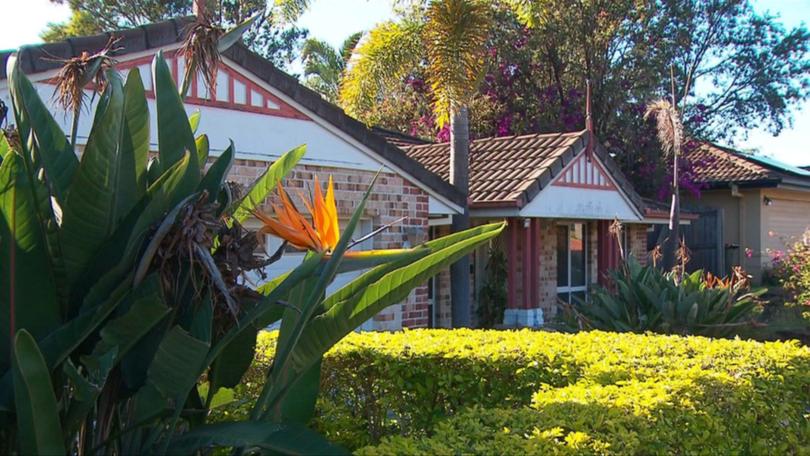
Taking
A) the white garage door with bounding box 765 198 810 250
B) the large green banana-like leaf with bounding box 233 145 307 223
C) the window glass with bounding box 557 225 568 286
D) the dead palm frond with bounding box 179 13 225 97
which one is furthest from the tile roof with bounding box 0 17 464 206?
the white garage door with bounding box 765 198 810 250

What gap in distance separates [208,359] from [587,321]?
8455mm

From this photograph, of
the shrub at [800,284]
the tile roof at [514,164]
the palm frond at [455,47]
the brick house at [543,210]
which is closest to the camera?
the palm frond at [455,47]

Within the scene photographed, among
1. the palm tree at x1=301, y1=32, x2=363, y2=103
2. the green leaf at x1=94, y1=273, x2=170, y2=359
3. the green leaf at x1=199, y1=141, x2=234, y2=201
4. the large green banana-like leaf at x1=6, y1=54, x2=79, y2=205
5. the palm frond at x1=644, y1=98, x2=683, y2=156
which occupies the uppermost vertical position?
the palm tree at x1=301, y1=32, x2=363, y2=103

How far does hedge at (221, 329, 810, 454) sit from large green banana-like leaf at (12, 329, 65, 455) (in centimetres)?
137

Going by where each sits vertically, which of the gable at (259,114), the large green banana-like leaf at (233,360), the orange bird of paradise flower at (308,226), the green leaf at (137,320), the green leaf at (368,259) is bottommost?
the large green banana-like leaf at (233,360)

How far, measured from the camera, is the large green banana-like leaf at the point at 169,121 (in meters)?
3.18

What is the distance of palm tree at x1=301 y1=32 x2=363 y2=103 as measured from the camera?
92.9ft

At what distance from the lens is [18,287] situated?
284 cm

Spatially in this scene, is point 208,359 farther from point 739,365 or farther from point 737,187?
point 737,187

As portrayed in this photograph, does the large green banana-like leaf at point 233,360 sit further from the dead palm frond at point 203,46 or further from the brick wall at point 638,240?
the brick wall at point 638,240

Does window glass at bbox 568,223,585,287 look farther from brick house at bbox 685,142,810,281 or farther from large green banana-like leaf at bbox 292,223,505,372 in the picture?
large green banana-like leaf at bbox 292,223,505,372

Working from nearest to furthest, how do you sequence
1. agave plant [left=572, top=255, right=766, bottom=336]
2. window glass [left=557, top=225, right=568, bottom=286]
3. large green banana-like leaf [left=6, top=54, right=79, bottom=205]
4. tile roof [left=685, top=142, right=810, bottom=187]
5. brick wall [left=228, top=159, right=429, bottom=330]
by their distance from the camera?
1. large green banana-like leaf [left=6, top=54, right=79, bottom=205]
2. agave plant [left=572, top=255, right=766, bottom=336]
3. brick wall [left=228, top=159, right=429, bottom=330]
4. window glass [left=557, top=225, right=568, bottom=286]
5. tile roof [left=685, top=142, right=810, bottom=187]

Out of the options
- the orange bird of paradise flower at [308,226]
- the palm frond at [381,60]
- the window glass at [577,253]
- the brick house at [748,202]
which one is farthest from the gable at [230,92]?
A: the brick house at [748,202]

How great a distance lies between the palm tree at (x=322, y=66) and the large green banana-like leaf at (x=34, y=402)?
25373 mm
